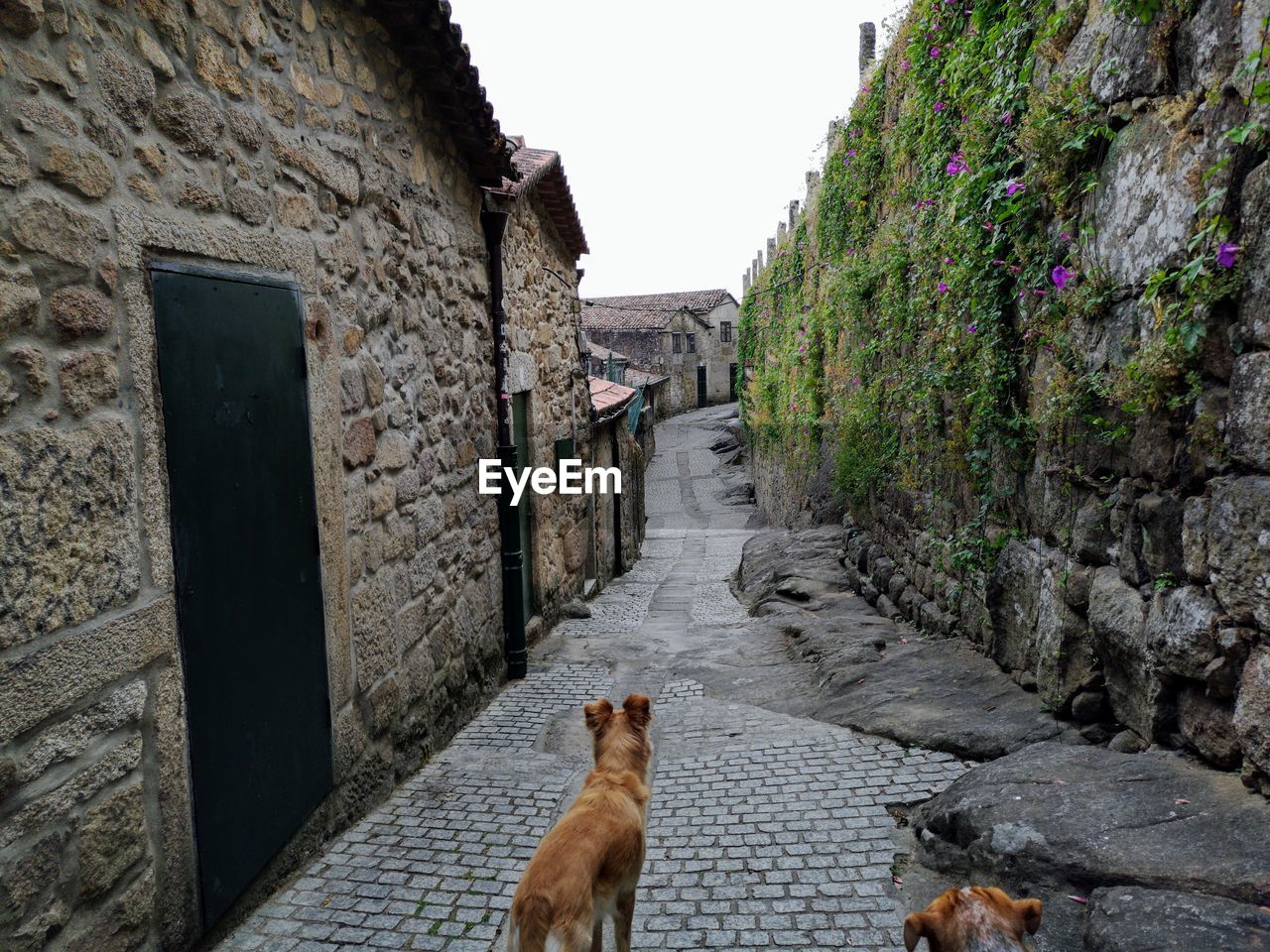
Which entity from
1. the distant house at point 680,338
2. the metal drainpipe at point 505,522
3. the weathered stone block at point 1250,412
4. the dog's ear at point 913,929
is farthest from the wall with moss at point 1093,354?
the distant house at point 680,338

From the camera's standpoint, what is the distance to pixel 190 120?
2762 mm

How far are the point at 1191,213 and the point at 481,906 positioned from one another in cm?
354

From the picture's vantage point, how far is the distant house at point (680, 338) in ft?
157

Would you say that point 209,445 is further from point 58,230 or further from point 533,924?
point 533,924

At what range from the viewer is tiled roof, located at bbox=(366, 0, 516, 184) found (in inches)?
165

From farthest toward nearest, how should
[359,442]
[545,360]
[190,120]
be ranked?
[545,360] < [359,442] < [190,120]

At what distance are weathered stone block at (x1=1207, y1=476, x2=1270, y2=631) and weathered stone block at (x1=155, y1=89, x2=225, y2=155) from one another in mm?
3573

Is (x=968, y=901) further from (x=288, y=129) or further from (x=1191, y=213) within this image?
(x=288, y=129)

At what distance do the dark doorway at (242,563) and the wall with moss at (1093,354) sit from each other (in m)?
3.26

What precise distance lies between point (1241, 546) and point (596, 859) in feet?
7.30

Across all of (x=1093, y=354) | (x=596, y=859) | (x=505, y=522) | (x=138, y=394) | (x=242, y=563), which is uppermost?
(x=1093, y=354)

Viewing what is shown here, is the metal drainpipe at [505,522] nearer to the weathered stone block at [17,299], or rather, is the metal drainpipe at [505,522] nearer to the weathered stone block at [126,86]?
Answer: the weathered stone block at [126,86]

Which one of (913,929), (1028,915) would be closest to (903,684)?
(1028,915)

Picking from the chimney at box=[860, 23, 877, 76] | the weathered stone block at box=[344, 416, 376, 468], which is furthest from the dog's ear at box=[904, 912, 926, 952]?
the chimney at box=[860, 23, 877, 76]
